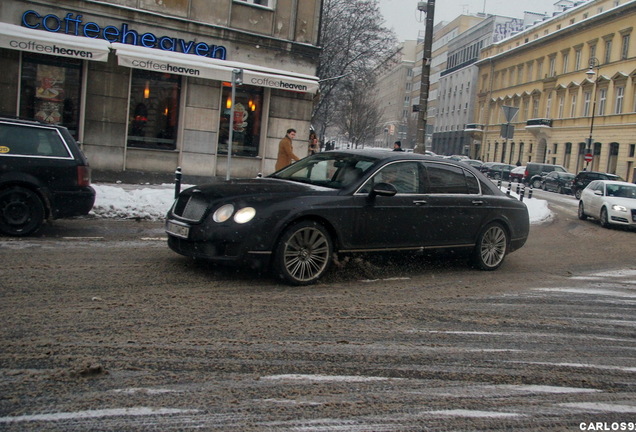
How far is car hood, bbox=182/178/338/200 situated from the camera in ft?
22.6

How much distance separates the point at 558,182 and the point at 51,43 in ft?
112

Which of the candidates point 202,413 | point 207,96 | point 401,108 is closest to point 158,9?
point 207,96

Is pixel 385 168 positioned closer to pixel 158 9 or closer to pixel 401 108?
pixel 158 9

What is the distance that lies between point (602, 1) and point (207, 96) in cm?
4996

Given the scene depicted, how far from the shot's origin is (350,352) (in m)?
4.74

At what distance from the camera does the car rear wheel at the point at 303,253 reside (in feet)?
22.3

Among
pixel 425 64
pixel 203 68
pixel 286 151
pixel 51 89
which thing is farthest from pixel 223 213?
pixel 425 64

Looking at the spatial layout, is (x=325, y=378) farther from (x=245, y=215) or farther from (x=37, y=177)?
(x=37, y=177)

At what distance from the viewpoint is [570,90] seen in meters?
60.1

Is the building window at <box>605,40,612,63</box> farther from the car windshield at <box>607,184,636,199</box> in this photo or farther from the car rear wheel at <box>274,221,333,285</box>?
the car rear wheel at <box>274,221,333,285</box>

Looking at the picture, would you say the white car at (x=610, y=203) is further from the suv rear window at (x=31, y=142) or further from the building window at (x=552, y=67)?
the building window at (x=552, y=67)

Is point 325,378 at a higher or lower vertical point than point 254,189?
lower

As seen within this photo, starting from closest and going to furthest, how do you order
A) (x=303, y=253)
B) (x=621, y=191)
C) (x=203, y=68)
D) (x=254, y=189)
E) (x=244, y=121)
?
1. (x=303, y=253)
2. (x=254, y=189)
3. (x=203, y=68)
4. (x=621, y=191)
5. (x=244, y=121)

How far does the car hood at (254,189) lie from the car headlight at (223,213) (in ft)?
0.53
